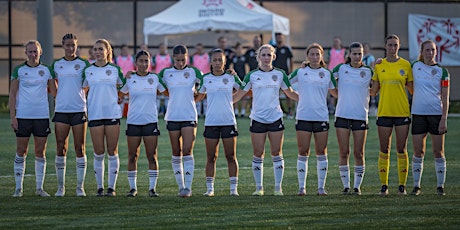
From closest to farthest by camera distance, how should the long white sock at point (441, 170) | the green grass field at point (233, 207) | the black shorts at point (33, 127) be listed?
the green grass field at point (233, 207) < the black shorts at point (33, 127) < the long white sock at point (441, 170)

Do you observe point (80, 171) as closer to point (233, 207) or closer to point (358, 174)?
point (233, 207)

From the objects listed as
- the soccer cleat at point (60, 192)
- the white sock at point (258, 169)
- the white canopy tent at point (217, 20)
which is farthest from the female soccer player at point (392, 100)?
the white canopy tent at point (217, 20)

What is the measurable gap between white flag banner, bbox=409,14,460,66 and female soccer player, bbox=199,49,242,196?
20395 millimetres

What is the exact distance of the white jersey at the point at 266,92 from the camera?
1398cm

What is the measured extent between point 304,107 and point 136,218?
10.1ft

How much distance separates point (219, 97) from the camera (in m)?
14.0

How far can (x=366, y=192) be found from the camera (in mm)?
14508

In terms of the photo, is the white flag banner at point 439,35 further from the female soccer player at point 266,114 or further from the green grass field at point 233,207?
the female soccer player at point 266,114

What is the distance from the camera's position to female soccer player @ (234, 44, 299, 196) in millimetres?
13984

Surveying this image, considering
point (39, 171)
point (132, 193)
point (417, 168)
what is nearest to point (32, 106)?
point (39, 171)

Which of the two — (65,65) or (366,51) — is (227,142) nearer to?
(65,65)

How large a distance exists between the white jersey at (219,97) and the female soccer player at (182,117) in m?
0.15

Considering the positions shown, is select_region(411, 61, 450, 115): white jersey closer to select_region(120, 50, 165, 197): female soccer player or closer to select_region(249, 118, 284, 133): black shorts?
select_region(249, 118, 284, 133): black shorts

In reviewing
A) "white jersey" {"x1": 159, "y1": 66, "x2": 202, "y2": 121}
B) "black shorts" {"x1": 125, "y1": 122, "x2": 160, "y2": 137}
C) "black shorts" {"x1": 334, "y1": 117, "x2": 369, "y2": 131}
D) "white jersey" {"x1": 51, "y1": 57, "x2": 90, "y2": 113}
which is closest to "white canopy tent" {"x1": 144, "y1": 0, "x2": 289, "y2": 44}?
"white jersey" {"x1": 159, "y1": 66, "x2": 202, "y2": 121}
